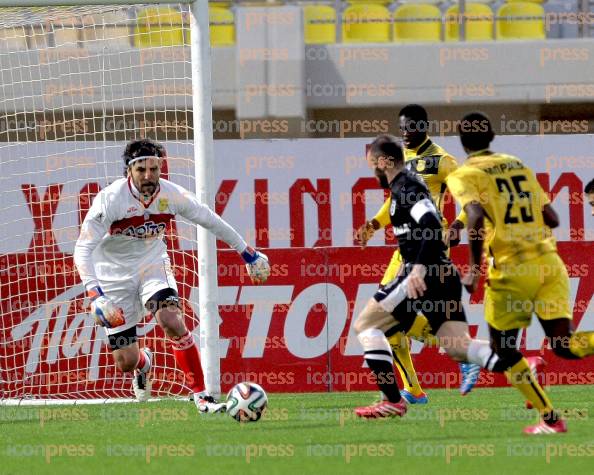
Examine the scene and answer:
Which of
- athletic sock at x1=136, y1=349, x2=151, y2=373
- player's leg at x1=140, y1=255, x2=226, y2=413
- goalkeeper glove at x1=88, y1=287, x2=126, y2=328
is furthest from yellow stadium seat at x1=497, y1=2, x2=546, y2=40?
goalkeeper glove at x1=88, y1=287, x2=126, y2=328

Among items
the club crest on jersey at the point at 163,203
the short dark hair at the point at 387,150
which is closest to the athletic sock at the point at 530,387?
the short dark hair at the point at 387,150

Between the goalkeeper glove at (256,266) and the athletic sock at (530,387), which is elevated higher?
the goalkeeper glove at (256,266)

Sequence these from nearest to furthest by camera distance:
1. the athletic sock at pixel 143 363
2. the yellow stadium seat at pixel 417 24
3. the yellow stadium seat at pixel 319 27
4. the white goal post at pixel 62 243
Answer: the athletic sock at pixel 143 363 < the white goal post at pixel 62 243 < the yellow stadium seat at pixel 319 27 < the yellow stadium seat at pixel 417 24

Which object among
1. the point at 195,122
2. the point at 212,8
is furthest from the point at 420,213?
the point at 212,8

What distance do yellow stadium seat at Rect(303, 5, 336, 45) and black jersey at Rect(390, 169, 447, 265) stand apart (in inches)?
378

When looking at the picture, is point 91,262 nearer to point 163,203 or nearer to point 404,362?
point 163,203

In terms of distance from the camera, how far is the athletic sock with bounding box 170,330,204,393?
9.04 m

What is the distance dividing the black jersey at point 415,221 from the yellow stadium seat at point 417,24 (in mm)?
9478

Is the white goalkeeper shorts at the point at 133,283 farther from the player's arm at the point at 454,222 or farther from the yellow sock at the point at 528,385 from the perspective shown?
the yellow sock at the point at 528,385

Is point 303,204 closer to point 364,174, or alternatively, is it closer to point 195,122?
point 364,174

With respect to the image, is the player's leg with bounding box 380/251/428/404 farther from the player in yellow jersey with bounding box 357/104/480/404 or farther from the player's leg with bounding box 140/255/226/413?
the player's leg with bounding box 140/255/226/413

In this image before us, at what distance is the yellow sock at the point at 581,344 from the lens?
7457mm

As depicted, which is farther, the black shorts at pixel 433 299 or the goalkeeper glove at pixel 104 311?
the goalkeeper glove at pixel 104 311

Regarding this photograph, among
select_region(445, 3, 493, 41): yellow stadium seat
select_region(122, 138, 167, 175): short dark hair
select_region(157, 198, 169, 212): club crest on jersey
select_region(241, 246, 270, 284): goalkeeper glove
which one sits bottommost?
select_region(241, 246, 270, 284): goalkeeper glove
